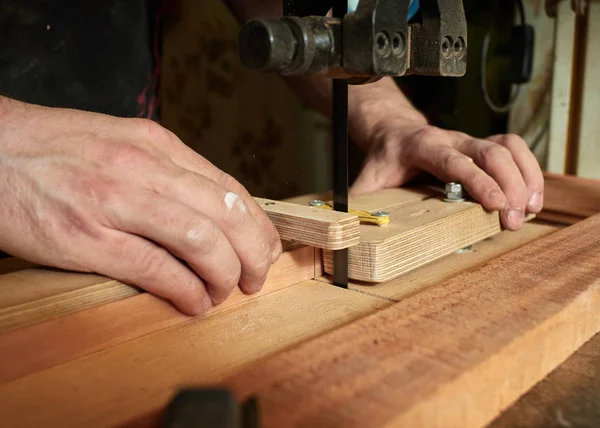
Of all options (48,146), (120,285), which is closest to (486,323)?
(120,285)

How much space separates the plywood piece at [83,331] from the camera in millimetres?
524

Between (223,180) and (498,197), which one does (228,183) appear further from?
(498,197)

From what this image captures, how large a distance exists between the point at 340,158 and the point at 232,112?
1746 millimetres

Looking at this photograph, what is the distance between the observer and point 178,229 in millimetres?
583

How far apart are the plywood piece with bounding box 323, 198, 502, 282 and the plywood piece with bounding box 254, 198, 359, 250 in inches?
1.5

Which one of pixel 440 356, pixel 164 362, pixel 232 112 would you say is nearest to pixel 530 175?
pixel 440 356

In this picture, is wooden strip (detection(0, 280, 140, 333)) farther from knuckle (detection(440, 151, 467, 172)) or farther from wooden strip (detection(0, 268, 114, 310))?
knuckle (detection(440, 151, 467, 172))

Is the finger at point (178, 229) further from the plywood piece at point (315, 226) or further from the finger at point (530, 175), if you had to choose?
the finger at point (530, 175)

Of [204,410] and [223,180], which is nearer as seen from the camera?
[204,410]

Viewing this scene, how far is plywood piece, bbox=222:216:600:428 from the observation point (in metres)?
0.40

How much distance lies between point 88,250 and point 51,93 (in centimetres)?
75

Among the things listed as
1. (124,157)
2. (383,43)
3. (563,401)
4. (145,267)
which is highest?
(383,43)

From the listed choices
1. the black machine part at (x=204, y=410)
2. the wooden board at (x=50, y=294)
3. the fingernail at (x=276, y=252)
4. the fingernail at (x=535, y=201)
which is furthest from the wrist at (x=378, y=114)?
the black machine part at (x=204, y=410)

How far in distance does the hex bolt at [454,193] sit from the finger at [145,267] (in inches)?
20.4
